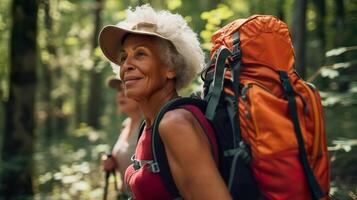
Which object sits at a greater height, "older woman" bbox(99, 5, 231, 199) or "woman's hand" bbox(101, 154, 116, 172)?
"older woman" bbox(99, 5, 231, 199)

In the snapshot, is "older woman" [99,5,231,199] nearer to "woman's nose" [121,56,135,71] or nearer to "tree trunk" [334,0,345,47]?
"woman's nose" [121,56,135,71]

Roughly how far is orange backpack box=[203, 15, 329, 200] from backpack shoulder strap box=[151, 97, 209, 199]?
14cm

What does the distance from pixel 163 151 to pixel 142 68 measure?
0.53 m

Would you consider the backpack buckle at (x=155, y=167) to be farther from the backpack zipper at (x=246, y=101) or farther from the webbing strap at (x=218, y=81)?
the backpack zipper at (x=246, y=101)

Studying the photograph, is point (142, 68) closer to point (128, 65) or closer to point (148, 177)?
point (128, 65)

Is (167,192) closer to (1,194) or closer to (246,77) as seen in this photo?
(246,77)

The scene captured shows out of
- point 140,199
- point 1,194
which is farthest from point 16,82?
point 140,199

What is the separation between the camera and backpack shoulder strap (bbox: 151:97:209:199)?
8.47 feet

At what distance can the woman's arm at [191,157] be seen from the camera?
243cm

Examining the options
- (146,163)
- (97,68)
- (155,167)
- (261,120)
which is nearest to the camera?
(261,120)

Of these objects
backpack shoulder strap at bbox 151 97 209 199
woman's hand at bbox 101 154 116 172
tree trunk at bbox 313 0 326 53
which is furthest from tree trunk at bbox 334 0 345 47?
backpack shoulder strap at bbox 151 97 209 199

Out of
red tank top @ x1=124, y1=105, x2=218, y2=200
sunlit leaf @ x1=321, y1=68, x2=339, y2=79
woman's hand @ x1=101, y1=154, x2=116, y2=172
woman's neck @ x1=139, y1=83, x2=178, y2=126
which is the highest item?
woman's neck @ x1=139, y1=83, x2=178, y2=126

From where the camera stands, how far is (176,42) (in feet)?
9.70

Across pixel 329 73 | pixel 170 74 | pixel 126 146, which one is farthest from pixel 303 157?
pixel 126 146
